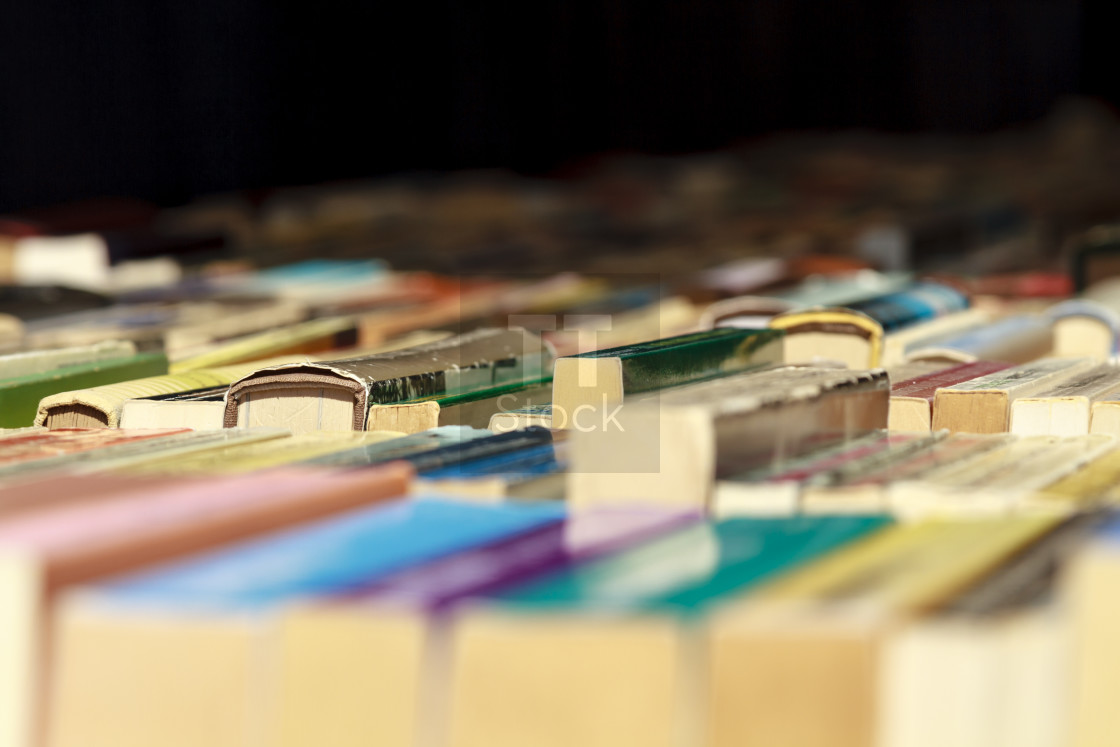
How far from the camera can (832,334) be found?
366 cm

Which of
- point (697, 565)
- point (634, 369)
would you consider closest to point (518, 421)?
point (634, 369)

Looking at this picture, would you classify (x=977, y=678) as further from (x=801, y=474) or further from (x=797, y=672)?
(x=801, y=474)

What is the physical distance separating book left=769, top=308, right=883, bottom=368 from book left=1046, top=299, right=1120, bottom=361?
90cm

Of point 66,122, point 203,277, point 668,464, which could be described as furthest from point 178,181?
point 668,464

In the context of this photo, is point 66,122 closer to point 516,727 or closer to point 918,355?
point 918,355

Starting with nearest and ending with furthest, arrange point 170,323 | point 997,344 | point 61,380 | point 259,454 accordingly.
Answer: point 259,454 → point 61,380 → point 997,344 → point 170,323

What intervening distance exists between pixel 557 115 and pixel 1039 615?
1150cm

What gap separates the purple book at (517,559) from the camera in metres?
1.38

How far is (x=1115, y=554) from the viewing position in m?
1.25

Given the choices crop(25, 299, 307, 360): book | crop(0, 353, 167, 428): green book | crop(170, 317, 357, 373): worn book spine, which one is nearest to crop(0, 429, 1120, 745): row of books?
crop(0, 353, 167, 428): green book

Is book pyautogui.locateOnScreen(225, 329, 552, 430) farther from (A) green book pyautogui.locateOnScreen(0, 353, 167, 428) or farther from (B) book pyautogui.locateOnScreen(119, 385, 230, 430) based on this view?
(A) green book pyautogui.locateOnScreen(0, 353, 167, 428)

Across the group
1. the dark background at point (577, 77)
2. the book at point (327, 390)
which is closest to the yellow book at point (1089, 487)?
the book at point (327, 390)

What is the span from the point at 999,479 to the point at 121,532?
47.5 inches

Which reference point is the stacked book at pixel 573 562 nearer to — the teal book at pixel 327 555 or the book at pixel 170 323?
the teal book at pixel 327 555
